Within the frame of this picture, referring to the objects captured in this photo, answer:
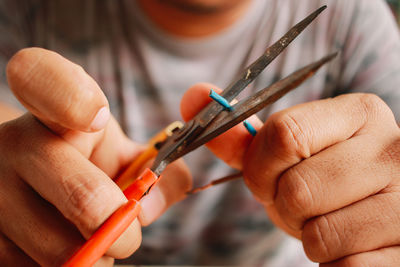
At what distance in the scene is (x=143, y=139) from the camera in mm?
988

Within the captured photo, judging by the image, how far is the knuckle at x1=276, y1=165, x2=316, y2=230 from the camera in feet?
1.49

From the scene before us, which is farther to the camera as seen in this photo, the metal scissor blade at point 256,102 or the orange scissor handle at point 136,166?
the orange scissor handle at point 136,166

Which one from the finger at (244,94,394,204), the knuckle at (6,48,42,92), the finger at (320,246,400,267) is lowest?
the finger at (320,246,400,267)

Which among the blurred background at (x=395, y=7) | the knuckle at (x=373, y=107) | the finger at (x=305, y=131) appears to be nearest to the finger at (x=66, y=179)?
the finger at (x=305, y=131)

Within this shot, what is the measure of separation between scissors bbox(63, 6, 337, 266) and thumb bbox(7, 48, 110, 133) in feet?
0.36

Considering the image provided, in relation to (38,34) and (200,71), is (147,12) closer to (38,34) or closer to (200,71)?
(200,71)

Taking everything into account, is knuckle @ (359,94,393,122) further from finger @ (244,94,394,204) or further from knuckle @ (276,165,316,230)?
knuckle @ (276,165,316,230)

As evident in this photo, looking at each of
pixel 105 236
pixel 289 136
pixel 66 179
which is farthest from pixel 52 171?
pixel 289 136

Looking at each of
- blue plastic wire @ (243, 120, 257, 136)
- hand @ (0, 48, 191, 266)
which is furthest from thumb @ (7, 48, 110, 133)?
blue plastic wire @ (243, 120, 257, 136)

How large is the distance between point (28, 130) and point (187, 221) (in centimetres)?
66

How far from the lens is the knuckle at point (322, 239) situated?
451 millimetres

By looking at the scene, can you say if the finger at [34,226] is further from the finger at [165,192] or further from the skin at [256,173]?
the finger at [165,192]

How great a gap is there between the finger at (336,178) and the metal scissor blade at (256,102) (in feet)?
0.44

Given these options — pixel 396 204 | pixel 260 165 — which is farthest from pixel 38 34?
pixel 396 204
